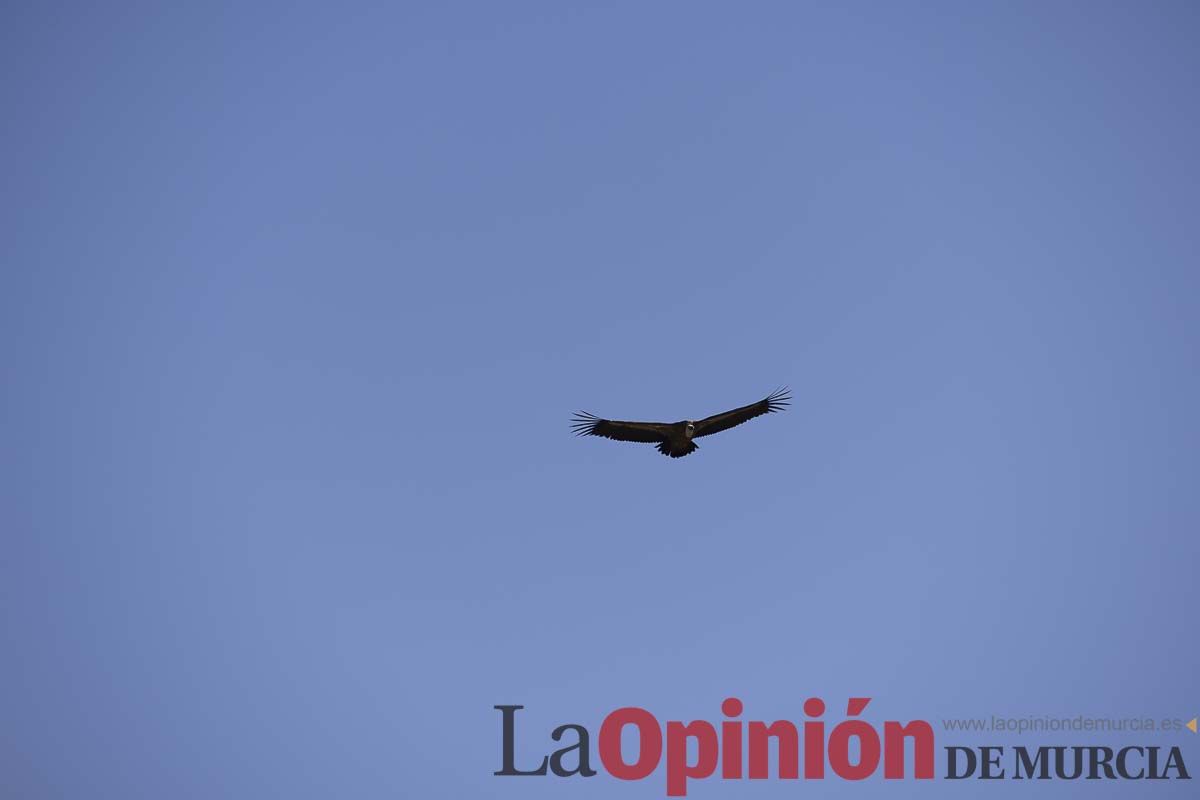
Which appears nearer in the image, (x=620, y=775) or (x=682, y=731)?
(x=620, y=775)

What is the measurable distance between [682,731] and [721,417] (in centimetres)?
2021

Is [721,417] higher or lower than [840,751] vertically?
higher

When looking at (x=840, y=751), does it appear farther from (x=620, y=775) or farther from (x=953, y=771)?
(x=620, y=775)

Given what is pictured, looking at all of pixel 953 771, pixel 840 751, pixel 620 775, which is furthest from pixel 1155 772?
pixel 620 775

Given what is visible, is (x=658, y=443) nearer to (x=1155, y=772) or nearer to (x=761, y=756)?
(x=761, y=756)

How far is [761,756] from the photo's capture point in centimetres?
5034

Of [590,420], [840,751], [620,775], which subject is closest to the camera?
[590,420]

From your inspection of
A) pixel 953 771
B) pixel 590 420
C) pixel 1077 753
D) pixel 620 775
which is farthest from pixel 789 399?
pixel 1077 753

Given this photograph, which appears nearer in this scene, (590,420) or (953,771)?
(590,420)

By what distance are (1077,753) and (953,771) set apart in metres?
6.48

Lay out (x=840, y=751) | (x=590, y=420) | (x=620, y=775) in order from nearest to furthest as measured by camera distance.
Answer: (x=590, y=420)
(x=620, y=775)
(x=840, y=751)

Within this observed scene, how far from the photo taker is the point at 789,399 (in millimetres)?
35625

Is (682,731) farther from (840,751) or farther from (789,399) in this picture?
(789,399)

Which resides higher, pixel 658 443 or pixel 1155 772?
pixel 658 443
